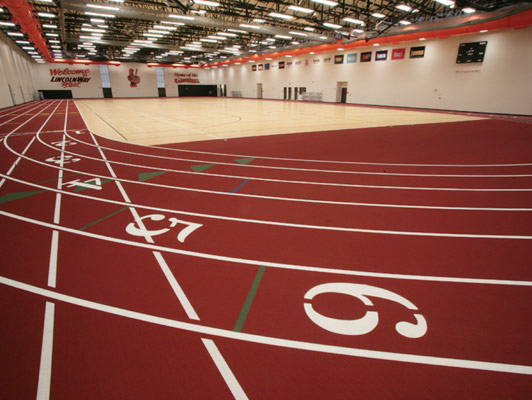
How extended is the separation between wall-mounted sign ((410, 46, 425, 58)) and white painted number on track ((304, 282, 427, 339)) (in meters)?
22.9

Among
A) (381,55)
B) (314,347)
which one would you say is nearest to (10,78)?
(381,55)

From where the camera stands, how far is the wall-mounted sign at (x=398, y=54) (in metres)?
21.1

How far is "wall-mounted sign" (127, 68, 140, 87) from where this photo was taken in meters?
43.2

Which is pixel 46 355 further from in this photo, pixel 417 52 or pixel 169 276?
pixel 417 52

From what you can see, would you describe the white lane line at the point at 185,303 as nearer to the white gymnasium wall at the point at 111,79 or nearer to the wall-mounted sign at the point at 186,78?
the white gymnasium wall at the point at 111,79


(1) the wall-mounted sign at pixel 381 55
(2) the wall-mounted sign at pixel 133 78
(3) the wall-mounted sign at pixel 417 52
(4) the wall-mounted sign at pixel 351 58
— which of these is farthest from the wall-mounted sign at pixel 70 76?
(3) the wall-mounted sign at pixel 417 52

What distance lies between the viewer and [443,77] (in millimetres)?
19109

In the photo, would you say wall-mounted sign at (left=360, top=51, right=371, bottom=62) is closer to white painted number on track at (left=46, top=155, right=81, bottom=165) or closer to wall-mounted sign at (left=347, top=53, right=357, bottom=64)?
wall-mounted sign at (left=347, top=53, right=357, bottom=64)

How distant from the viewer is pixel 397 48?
70.2 ft

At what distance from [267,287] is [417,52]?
2350 cm

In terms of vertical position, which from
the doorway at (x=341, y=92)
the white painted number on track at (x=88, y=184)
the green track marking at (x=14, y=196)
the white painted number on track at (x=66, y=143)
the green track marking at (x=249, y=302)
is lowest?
the green track marking at (x=249, y=302)

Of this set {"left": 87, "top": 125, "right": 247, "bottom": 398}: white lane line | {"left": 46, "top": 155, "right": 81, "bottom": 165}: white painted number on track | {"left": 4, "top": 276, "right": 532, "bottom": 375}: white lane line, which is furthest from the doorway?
{"left": 4, "top": 276, "right": 532, "bottom": 375}: white lane line

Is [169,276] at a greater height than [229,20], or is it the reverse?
[229,20]

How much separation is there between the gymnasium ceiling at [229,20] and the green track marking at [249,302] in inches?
621
